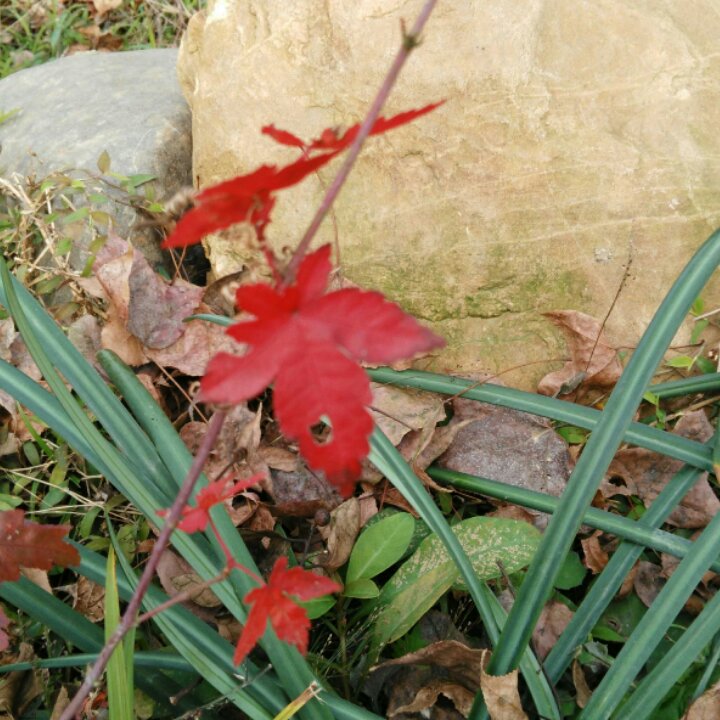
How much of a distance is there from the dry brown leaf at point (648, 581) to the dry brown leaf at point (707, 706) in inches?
11.9

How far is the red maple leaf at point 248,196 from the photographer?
571 mm

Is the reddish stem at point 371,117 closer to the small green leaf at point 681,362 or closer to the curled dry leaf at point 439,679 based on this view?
the curled dry leaf at point 439,679

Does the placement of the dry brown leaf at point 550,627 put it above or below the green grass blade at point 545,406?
below

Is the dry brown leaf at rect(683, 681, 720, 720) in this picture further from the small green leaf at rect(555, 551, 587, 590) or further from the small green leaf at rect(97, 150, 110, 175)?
the small green leaf at rect(97, 150, 110, 175)

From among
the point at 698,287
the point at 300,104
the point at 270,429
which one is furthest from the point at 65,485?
the point at 698,287

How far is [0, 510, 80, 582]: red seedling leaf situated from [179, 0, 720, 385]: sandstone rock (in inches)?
37.1

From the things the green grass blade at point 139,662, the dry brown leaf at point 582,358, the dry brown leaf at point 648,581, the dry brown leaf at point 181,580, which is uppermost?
the green grass blade at point 139,662

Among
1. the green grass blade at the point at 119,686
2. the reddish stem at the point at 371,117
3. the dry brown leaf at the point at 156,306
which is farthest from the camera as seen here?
the dry brown leaf at the point at 156,306

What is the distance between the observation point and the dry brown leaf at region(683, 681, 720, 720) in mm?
1245

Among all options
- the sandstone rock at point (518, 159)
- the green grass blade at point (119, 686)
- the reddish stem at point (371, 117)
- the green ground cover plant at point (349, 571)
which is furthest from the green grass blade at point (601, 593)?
the reddish stem at point (371, 117)

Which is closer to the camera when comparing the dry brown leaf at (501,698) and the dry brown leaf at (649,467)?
the dry brown leaf at (501,698)

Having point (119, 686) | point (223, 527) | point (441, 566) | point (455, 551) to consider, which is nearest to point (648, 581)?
point (441, 566)

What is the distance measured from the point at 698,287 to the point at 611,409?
267 mm

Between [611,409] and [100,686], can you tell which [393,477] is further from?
[100,686]
